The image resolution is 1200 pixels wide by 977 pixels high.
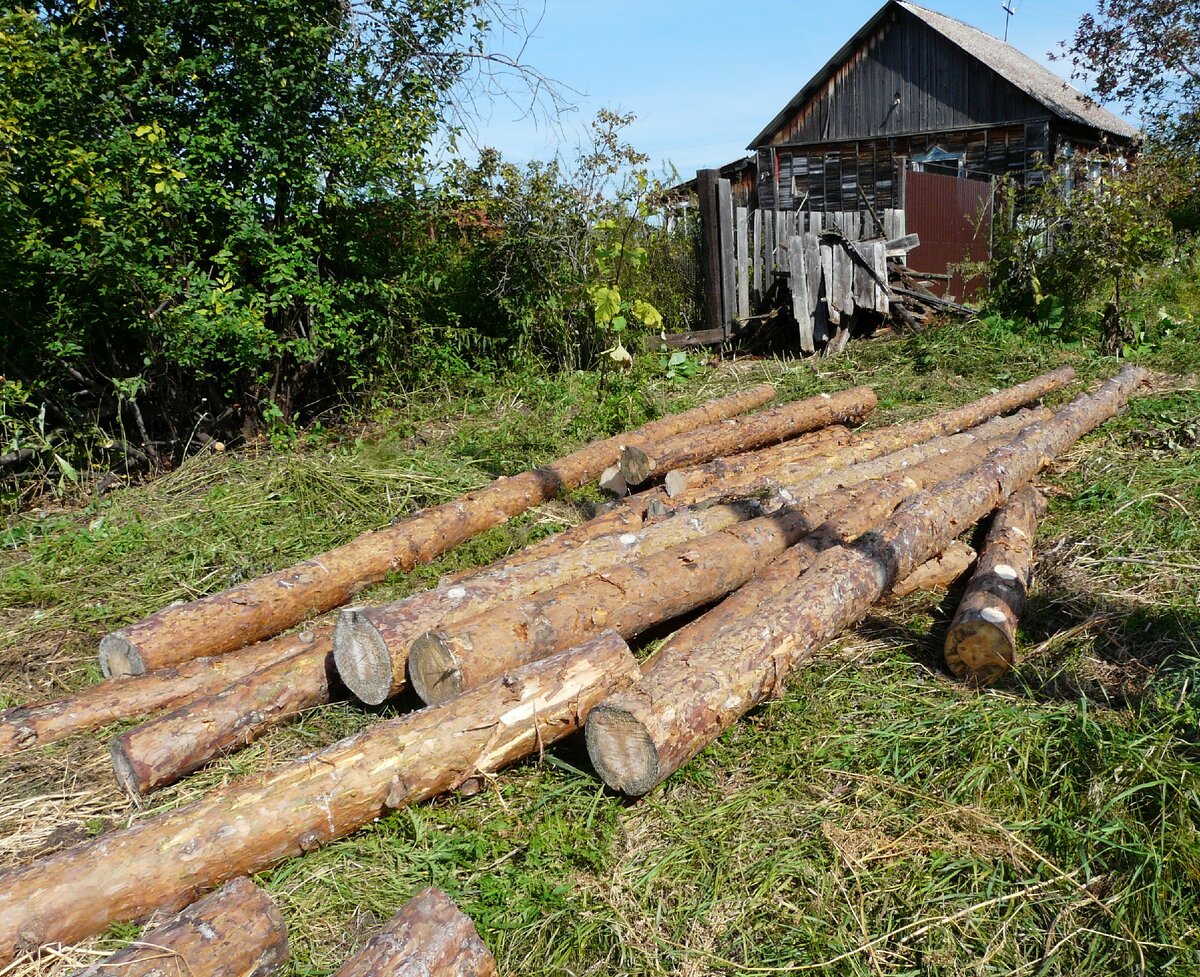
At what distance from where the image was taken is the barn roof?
21016 mm

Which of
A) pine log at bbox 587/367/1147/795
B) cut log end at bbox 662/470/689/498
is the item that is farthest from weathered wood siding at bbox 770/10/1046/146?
pine log at bbox 587/367/1147/795

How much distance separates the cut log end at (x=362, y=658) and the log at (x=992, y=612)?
8.19 feet

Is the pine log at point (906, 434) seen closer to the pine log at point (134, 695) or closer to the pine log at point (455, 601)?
the pine log at point (455, 601)

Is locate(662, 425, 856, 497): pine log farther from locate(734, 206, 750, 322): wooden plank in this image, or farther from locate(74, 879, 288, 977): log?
locate(734, 206, 750, 322): wooden plank

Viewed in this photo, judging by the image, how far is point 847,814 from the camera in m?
3.15

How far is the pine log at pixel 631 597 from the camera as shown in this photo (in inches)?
145

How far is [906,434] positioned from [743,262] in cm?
499

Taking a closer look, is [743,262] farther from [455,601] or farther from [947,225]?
[455,601]

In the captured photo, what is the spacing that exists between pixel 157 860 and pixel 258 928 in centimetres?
48

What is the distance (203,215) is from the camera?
737cm

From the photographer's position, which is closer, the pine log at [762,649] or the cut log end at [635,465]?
the pine log at [762,649]

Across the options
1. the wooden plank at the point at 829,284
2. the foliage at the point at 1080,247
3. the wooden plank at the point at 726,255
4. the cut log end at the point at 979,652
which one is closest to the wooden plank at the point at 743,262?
the wooden plank at the point at 726,255

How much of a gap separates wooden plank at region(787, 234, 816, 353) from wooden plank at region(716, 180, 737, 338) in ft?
2.46

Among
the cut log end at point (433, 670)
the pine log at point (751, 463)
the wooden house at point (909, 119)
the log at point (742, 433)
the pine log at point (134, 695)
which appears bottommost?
the pine log at point (134, 695)
